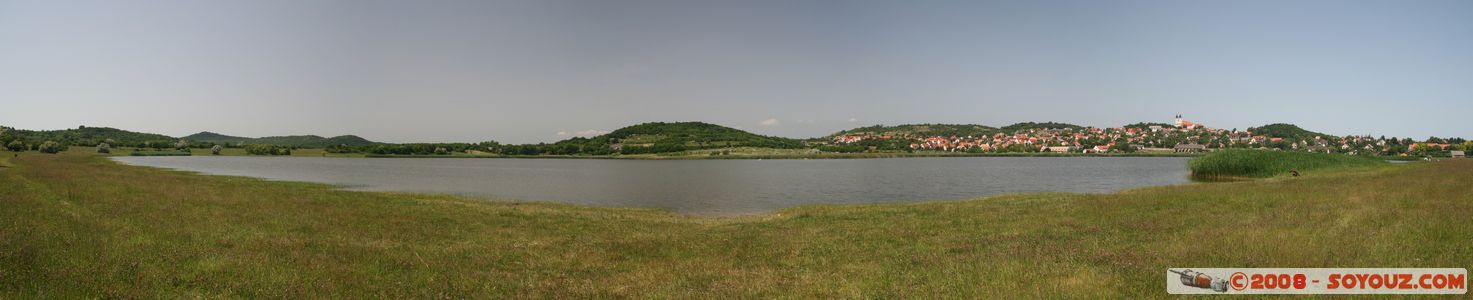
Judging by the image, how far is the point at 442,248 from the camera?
49.6ft

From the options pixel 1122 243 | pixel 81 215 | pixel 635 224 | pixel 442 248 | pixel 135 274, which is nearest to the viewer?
pixel 135 274

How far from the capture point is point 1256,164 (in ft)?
198

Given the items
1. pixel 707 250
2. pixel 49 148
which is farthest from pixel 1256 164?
pixel 49 148

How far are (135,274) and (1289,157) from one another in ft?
289

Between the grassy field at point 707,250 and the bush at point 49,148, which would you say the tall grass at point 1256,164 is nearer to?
the grassy field at point 707,250

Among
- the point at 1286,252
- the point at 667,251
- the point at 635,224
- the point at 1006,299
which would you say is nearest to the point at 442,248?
the point at 667,251

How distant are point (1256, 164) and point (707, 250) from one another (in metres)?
69.8

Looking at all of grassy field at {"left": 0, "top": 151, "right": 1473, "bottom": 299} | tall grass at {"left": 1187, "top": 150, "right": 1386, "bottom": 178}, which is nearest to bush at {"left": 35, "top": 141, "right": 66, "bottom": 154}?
grassy field at {"left": 0, "top": 151, "right": 1473, "bottom": 299}

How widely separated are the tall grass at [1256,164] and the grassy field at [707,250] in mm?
45524

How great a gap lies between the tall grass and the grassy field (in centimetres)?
4552

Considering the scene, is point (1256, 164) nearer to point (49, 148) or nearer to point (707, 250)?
point (707, 250)

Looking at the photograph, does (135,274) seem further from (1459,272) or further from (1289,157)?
(1289,157)

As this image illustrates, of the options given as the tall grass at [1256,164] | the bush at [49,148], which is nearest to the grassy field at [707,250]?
the tall grass at [1256,164]

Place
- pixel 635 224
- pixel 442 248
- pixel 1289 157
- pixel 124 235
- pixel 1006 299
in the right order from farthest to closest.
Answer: pixel 1289 157 → pixel 635 224 → pixel 442 248 → pixel 124 235 → pixel 1006 299
